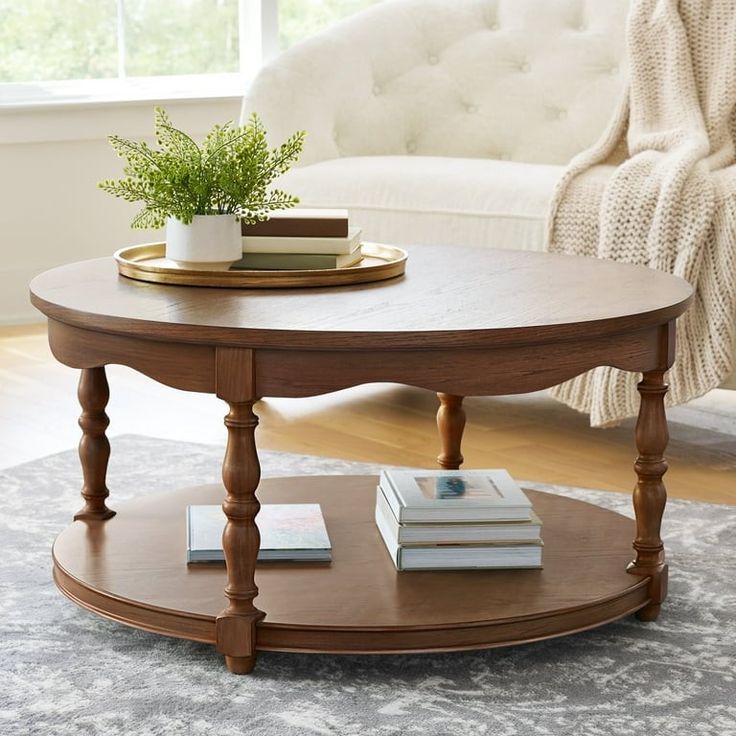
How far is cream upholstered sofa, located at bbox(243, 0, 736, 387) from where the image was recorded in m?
3.00

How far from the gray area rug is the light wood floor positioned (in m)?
0.62

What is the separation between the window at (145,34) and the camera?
3.80 metres

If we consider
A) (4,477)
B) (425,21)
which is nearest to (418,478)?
(4,477)

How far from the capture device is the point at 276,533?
1.69m

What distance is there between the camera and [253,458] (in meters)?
1.42

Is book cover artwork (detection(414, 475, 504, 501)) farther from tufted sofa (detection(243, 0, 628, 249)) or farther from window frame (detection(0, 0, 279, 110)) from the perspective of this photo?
window frame (detection(0, 0, 279, 110))

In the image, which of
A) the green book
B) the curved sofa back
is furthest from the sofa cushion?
the green book

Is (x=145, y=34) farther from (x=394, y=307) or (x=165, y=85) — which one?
(x=394, y=307)

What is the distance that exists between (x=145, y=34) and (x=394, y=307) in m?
2.76

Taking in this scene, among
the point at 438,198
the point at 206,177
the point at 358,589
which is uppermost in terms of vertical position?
the point at 206,177

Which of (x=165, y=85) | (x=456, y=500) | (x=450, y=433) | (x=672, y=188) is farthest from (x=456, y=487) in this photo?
(x=165, y=85)

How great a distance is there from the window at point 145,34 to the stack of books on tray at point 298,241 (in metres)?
2.33

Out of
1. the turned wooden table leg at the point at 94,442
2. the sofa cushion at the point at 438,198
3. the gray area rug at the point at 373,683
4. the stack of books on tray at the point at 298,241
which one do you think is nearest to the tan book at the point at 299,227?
the stack of books on tray at the point at 298,241

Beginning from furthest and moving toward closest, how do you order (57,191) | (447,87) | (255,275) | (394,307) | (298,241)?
(57,191)
(447,87)
(298,241)
(255,275)
(394,307)
